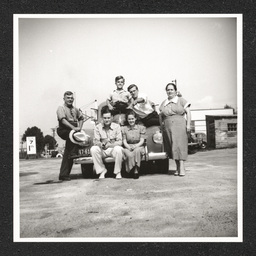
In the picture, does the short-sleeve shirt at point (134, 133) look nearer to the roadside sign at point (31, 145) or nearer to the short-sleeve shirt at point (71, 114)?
the short-sleeve shirt at point (71, 114)

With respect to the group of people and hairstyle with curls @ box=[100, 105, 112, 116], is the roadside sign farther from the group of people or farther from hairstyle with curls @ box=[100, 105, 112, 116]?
hairstyle with curls @ box=[100, 105, 112, 116]

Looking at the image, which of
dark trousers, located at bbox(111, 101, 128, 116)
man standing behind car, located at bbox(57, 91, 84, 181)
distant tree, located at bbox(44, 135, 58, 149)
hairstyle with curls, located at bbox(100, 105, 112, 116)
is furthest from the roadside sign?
dark trousers, located at bbox(111, 101, 128, 116)

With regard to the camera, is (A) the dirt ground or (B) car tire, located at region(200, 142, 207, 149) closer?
(A) the dirt ground

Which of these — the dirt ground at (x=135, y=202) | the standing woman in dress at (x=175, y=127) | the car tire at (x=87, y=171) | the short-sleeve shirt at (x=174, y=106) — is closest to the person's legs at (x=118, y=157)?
the dirt ground at (x=135, y=202)

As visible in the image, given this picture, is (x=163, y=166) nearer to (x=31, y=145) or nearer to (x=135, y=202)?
(x=135, y=202)

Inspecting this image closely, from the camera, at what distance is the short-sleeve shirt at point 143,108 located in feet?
12.0

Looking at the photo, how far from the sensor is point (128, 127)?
3660 mm

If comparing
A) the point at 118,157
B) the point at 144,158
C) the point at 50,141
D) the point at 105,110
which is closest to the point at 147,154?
the point at 144,158

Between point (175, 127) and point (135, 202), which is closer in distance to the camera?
point (135, 202)

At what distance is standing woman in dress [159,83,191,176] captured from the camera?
144 inches

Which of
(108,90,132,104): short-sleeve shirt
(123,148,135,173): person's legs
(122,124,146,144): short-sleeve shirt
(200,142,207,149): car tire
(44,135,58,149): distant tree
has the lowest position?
(123,148,135,173): person's legs

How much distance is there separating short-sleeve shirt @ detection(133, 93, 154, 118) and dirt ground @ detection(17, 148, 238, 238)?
0.64 m

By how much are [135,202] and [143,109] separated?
98 cm

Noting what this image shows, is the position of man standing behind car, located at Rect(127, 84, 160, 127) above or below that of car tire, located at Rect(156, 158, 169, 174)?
above
